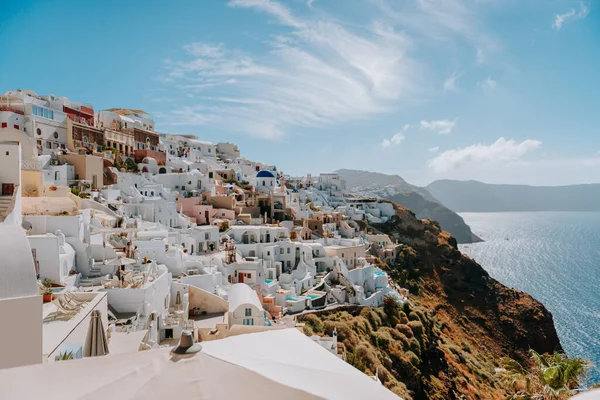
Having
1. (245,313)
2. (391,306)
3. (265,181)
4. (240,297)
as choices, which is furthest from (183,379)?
(265,181)

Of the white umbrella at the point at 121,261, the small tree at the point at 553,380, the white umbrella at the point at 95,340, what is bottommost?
the small tree at the point at 553,380

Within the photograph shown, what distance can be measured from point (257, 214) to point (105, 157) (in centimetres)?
1494

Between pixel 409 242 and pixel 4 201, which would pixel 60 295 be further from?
pixel 409 242

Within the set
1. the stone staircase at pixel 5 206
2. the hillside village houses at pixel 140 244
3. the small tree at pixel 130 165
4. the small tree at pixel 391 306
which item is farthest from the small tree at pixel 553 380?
the small tree at pixel 130 165

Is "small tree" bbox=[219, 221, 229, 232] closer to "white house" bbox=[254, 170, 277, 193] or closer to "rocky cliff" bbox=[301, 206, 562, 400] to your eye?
"rocky cliff" bbox=[301, 206, 562, 400]

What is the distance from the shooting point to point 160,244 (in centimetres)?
1956

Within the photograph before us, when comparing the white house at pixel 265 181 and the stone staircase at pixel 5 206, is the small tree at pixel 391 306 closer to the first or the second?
the white house at pixel 265 181

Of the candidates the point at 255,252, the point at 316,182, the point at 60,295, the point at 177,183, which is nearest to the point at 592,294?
the point at 316,182

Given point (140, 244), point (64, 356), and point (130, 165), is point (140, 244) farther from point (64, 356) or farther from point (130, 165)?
point (130, 165)

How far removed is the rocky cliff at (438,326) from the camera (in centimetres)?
2431

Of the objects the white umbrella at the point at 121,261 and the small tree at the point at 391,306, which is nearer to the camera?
the white umbrella at the point at 121,261

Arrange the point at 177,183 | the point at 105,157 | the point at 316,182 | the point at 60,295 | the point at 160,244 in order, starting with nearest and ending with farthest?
the point at 60,295, the point at 160,244, the point at 105,157, the point at 177,183, the point at 316,182

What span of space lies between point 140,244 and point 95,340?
35.0 feet

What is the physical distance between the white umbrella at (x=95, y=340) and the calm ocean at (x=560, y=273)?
4331cm
